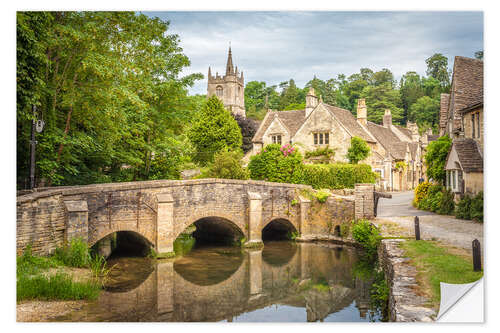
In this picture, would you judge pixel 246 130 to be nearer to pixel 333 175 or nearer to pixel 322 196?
pixel 333 175

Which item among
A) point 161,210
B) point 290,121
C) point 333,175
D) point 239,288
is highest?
point 290,121

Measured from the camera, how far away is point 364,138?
24.6 m

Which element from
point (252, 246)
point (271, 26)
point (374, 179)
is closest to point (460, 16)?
point (271, 26)

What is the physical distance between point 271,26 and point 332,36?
1326mm

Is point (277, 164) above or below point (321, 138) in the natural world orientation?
below

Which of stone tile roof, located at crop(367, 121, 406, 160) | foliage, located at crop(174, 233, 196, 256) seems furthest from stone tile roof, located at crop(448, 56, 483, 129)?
foliage, located at crop(174, 233, 196, 256)

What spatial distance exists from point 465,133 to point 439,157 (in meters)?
A: 2.96

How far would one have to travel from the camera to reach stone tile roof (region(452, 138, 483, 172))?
429 inches

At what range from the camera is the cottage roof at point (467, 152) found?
430 inches

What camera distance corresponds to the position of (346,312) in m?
8.66

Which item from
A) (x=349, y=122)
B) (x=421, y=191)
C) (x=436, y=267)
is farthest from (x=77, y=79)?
(x=349, y=122)

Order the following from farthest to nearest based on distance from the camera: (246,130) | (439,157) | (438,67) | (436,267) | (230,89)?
(230,89) → (246,130) → (439,157) → (438,67) → (436,267)

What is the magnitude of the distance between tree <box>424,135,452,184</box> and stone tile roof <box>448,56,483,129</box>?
1508 millimetres

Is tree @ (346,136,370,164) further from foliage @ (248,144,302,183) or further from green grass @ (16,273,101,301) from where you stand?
green grass @ (16,273,101,301)
